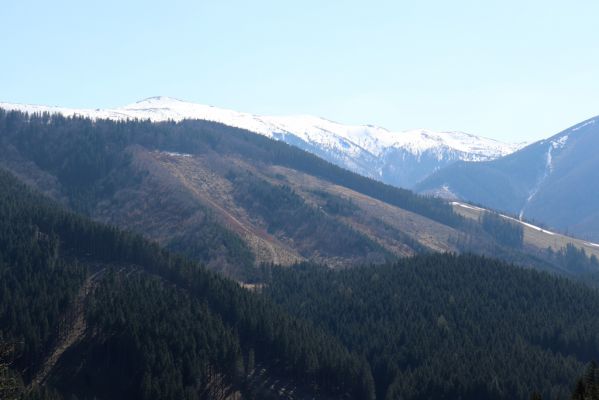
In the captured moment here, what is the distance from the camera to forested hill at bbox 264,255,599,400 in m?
131

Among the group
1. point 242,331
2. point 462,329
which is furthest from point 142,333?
point 462,329

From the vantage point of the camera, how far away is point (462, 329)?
162 m

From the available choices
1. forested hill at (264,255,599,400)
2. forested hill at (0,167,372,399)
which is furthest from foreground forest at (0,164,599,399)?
forested hill at (264,255,599,400)

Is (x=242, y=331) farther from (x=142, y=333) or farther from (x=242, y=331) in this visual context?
(x=142, y=333)

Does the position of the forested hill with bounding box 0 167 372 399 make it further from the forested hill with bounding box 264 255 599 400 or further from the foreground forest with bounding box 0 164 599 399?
the forested hill with bounding box 264 255 599 400

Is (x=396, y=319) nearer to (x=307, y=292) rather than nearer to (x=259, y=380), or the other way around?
(x=307, y=292)

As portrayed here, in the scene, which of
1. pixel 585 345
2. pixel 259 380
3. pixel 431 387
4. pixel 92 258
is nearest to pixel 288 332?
pixel 259 380

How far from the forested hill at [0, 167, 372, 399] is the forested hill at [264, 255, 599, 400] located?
1231cm

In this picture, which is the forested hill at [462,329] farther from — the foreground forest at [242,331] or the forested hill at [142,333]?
the forested hill at [142,333]

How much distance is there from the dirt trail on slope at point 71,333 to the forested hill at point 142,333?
208 millimetres

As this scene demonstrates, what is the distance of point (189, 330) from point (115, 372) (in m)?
16.7

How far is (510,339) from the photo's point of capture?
156 meters

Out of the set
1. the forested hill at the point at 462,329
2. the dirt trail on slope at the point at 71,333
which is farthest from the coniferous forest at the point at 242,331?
the forested hill at the point at 462,329

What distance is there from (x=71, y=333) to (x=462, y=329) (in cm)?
8800
